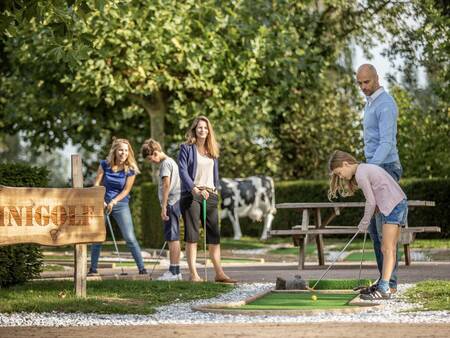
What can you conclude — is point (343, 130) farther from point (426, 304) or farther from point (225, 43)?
point (426, 304)

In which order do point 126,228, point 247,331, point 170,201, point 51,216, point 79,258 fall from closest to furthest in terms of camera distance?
1. point 247,331
2. point 51,216
3. point 79,258
4. point 170,201
5. point 126,228

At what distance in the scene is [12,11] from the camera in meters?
13.5

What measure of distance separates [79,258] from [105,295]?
0.50m

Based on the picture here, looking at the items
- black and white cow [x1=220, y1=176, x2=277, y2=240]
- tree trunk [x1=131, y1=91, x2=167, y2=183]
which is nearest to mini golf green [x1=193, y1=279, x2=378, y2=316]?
tree trunk [x1=131, y1=91, x2=167, y2=183]

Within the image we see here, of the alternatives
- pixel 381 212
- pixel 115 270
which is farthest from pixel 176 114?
pixel 381 212

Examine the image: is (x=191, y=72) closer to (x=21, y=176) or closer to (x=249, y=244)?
(x=249, y=244)

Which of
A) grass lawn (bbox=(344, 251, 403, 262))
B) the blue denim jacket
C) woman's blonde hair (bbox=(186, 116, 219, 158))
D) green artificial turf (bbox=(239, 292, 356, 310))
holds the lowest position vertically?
green artificial turf (bbox=(239, 292, 356, 310))

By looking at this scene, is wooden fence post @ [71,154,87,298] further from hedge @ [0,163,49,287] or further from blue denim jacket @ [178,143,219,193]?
blue denim jacket @ [178,143,219,193]

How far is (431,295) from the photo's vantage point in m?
12.7

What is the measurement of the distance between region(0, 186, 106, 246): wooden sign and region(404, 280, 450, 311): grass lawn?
3.46 m

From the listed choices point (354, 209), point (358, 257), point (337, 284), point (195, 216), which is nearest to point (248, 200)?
point (354, 209)

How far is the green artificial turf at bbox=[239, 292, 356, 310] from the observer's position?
Answer: 38.2ft

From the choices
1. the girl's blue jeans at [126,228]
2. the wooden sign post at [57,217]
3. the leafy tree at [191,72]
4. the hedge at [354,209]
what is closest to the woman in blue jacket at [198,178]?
the girl's blue jeans at [126,228]

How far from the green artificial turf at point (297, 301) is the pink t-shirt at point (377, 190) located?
913mm
